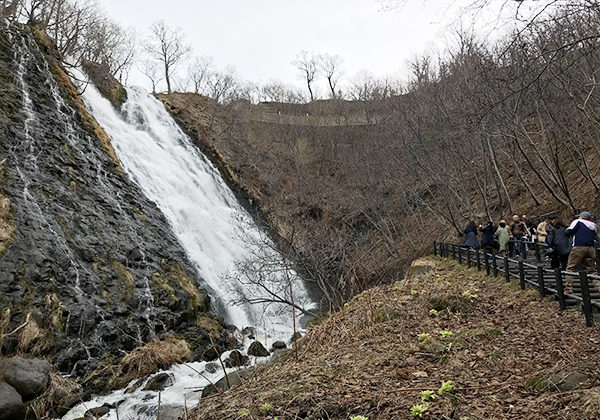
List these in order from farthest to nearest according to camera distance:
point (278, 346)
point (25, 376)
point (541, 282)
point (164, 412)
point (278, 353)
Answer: point (278, 346)
point (278, 353)
point (164, 412)
point (25, 376)
point (541, 282)

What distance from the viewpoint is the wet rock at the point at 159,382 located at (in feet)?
32.2

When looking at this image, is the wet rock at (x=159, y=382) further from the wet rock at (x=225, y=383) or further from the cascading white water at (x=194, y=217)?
the wet rock at (x=225, y=383)

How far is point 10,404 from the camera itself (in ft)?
25.6

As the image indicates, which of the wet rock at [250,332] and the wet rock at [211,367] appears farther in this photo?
the wet rock at [250,332]

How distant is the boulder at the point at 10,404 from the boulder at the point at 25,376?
0.51 ft

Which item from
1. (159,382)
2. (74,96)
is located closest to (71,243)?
(159,382)

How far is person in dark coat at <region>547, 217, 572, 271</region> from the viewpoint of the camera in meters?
9.09

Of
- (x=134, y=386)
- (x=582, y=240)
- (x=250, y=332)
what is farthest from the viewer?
(x=250, y=332)

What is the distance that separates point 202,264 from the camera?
18672 millimetres

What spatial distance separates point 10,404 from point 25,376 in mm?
675

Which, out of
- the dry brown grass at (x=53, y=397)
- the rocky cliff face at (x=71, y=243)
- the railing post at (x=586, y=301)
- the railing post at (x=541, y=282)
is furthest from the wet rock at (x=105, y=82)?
the railing post at (x=586, y=301)

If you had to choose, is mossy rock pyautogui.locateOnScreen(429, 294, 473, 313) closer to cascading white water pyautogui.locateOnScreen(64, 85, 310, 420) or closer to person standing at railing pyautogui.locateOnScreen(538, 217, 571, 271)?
person standing at railing pyautogui.locateOnScreen(538, 217, 571, 271)

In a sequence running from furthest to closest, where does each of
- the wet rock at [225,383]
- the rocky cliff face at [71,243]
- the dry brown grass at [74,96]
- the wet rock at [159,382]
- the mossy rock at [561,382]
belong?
the dry brown grass at [74,96] < the rocky cliff face at [71,243] < the wet rock at [159,382] < the wet rock at [225,383] < the mossy rock at [561,382]

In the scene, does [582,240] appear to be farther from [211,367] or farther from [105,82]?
[105,82]
